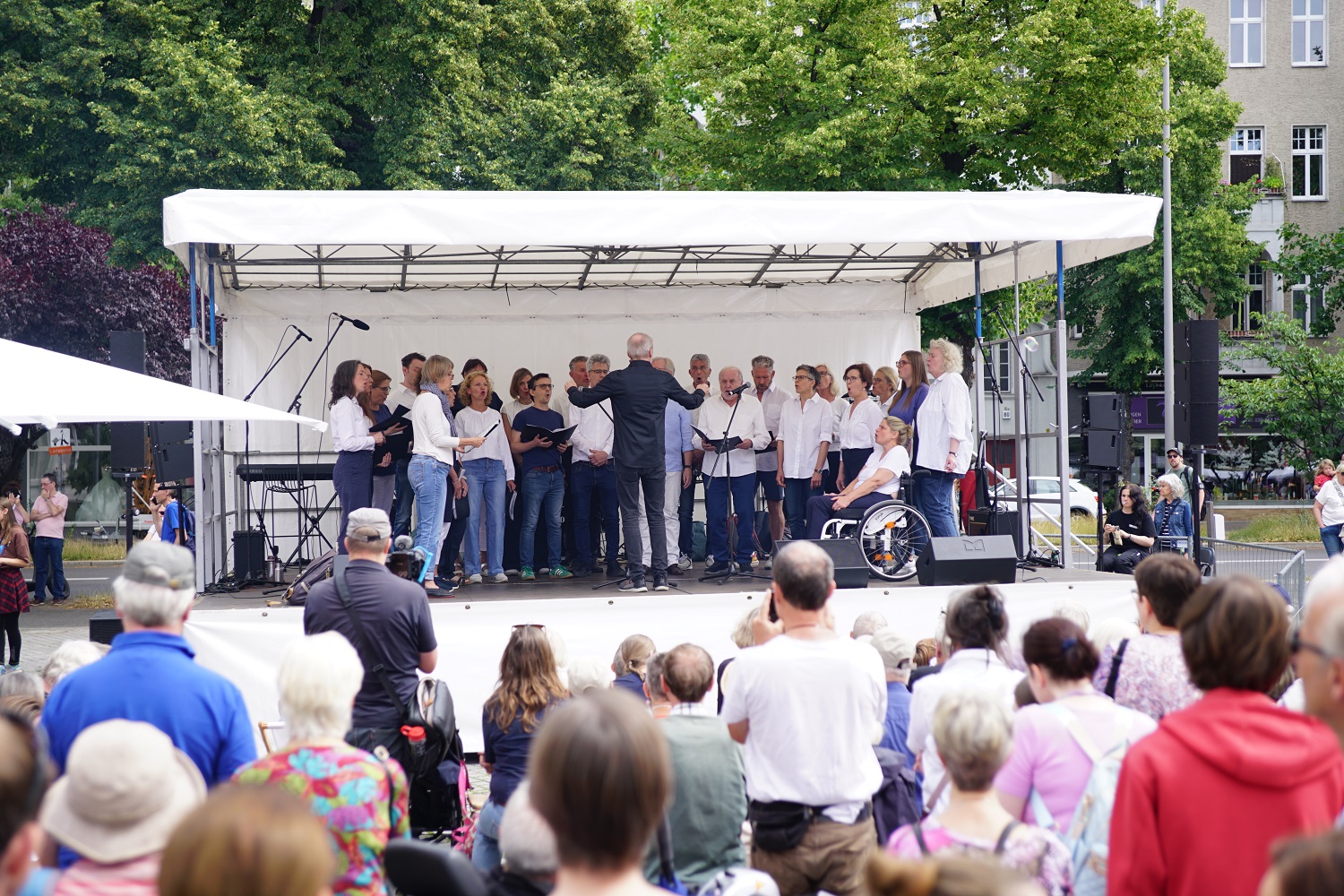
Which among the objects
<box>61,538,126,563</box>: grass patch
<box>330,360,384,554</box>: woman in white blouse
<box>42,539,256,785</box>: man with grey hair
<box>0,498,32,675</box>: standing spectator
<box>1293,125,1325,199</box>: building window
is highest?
<box>1293,125,1325,199</box>: building window

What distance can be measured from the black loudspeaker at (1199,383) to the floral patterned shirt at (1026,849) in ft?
30.4

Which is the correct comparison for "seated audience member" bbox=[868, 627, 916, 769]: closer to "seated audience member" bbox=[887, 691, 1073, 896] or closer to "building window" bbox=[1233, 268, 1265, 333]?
"seated audience member" bbox=[887, 691, 1073, 896]

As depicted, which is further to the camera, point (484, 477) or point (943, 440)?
point (484, 477)

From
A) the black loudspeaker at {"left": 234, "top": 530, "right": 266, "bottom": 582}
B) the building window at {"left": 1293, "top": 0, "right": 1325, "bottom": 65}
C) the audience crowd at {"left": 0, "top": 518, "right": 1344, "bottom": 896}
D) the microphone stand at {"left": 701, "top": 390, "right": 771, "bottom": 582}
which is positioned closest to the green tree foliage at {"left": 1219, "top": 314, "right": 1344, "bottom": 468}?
the building window at {"left": 1293, "top": 0, "right": 1325, "bottom": 65}

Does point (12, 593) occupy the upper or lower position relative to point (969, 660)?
lower

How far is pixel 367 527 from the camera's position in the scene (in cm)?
467

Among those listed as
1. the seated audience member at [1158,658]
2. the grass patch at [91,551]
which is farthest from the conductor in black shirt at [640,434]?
the grass patch at [91,551]

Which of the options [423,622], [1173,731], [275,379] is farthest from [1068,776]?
[275,379]

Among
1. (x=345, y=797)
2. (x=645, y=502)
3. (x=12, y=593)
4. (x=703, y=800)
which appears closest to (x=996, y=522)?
(x=645, y=502)

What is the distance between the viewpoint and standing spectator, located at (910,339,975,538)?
854 centimetres

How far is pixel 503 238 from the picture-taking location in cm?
804

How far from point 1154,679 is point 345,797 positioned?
7.65 feet

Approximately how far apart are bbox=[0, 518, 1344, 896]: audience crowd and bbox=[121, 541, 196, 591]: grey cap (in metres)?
0.01

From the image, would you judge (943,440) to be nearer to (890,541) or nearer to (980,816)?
(890,541)
